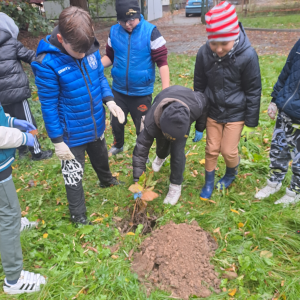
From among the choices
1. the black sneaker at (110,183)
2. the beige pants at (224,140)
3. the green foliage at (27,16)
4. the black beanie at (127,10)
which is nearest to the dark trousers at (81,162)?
the black sneaker at (110,183)

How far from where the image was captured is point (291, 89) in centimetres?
234

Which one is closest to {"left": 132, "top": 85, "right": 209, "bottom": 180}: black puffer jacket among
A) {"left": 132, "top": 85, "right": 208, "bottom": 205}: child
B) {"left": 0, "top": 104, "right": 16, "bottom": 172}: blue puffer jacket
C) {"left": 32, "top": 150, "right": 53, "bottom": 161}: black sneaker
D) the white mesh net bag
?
{"left": 132, "top": 85, "right": 208, "bottom": 205}: child

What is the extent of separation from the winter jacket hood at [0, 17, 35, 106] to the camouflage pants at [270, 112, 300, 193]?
10.3ft

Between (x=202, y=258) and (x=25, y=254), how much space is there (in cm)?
158

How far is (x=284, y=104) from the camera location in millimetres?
2383

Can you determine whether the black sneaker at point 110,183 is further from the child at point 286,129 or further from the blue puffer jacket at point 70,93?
the child at point 286,129

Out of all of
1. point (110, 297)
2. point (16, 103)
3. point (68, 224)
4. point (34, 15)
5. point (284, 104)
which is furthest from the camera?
point (34, 15)

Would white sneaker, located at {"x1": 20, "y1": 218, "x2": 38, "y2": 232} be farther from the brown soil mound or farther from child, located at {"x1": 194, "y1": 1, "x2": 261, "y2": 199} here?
child, located at {"x1": 194, "y1": 1, "x2": 261, "y2": 199}

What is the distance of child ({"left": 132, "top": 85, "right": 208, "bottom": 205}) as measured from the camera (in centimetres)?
219

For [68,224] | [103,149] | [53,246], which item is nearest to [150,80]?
[103,149]

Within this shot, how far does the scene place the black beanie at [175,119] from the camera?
2158mm

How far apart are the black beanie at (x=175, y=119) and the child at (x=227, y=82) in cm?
52

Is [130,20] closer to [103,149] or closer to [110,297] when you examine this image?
[103,149]

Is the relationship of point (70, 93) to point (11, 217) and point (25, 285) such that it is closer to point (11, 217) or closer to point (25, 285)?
point (11, 217)
